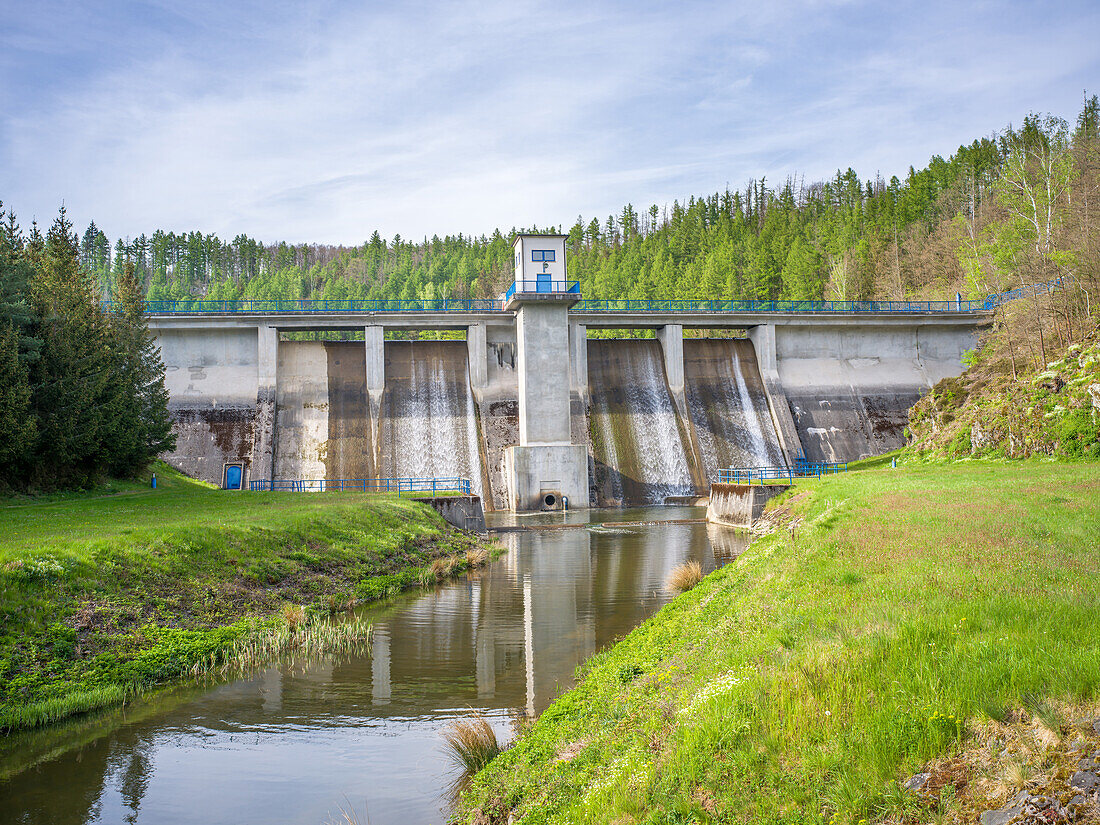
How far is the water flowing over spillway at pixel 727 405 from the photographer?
4716cm

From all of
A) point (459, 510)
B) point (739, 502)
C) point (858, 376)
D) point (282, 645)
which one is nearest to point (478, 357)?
point (459, 510)

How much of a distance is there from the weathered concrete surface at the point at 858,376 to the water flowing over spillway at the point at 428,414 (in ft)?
67.8

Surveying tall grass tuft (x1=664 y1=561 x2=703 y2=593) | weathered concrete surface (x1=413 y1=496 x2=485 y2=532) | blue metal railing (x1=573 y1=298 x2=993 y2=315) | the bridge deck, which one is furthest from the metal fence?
tall grass tuft (x1=664 y1=561 x2=703 y2=593)

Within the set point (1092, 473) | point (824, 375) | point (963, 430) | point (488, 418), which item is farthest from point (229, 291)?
point (1092, 473)

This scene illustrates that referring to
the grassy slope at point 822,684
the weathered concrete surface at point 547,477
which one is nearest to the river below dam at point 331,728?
the grassy slope at point 822,684

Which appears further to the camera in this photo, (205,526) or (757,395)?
(757,395)

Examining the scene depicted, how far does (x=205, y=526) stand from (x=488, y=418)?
2822 centimetres

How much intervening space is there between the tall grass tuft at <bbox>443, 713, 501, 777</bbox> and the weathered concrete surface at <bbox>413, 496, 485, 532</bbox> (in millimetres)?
20562

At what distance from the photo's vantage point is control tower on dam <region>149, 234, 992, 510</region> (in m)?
42.5

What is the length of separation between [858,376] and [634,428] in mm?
17064

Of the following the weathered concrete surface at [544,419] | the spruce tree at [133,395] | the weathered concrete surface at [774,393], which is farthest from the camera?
the weathered concrete surface at [774,393]

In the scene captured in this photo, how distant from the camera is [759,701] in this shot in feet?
22.2

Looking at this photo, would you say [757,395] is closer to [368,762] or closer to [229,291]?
[368,762]

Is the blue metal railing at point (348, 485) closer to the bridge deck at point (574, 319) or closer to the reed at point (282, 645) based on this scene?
the bridge deck at point (574, 319)
